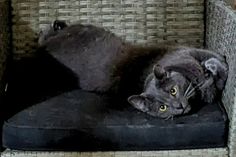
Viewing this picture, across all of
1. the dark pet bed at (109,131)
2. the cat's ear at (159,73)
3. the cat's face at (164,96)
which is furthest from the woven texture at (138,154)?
the cat's ear at (159,73)

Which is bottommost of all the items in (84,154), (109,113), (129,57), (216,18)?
(84,154)

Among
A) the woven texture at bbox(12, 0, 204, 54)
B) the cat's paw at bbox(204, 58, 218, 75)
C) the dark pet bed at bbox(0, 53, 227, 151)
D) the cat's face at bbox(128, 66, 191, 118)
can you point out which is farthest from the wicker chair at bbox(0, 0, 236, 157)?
the dark pet bed at bbox(0, 53, 227, 151)

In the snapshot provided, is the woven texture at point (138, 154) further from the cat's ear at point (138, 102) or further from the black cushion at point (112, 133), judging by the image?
the cat's ear at point (138, 102)

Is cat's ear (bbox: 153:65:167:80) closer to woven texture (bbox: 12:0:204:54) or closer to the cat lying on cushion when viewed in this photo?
the cat lying on cushion

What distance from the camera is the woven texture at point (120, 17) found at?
6.48 feet

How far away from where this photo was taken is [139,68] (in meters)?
1.74

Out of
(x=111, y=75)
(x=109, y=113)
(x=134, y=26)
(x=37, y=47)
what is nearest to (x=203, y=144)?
(x=109, y=113)

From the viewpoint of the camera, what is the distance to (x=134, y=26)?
2.00 meters

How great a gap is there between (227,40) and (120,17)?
0.54 m

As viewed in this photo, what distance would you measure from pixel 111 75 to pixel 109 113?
0.26 metres

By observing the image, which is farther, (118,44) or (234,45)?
(118,44)

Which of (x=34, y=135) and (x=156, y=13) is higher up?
(x=156, y=13)

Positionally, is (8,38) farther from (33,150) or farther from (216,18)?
(216,18)

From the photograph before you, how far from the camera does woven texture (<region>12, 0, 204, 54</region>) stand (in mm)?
1977
